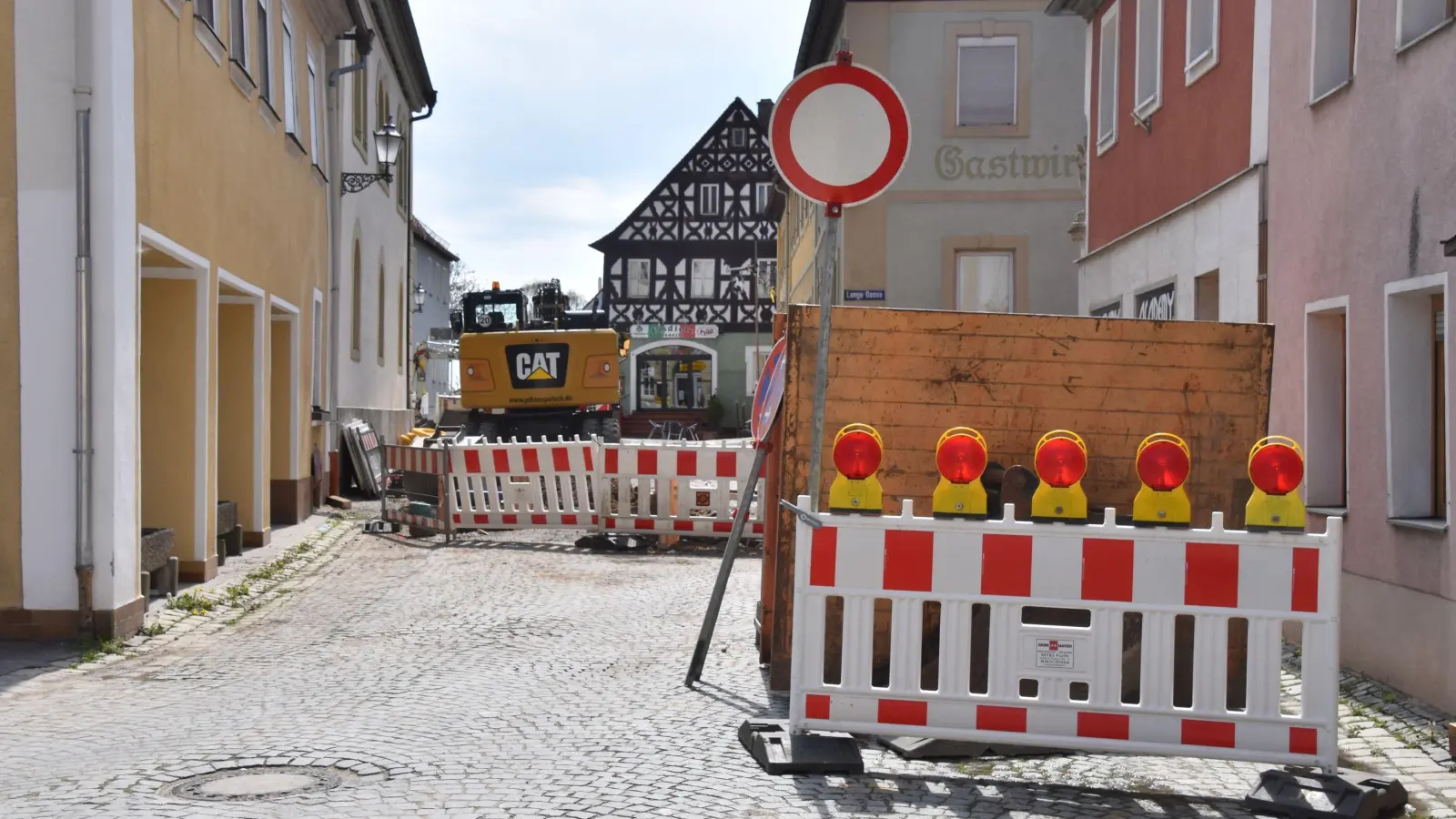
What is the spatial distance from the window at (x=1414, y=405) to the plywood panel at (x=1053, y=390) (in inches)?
61.7

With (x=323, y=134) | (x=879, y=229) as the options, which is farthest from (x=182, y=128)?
(x=879, y=229)

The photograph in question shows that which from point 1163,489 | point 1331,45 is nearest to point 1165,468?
point 1163,489

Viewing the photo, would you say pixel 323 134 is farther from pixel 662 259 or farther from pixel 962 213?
pixel 662 259

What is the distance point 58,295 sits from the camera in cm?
956

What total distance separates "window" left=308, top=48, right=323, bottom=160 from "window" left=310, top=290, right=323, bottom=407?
176cm

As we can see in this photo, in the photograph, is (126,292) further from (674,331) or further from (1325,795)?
(674,331)

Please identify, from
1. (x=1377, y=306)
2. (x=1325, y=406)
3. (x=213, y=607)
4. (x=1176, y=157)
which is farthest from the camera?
(x=1176, y=157)

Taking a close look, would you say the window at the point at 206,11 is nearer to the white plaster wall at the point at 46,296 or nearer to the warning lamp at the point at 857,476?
the white plaster wall at the point at 46,296

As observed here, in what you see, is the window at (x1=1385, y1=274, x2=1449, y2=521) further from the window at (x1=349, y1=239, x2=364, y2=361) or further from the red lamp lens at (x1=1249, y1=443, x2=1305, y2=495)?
the window at (x1=349, y1=239, x2=364, y2=361)

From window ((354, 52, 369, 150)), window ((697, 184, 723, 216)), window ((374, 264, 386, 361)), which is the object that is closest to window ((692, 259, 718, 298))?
window ((697, 184, 723, 216))

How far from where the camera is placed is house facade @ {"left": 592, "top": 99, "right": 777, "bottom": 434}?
63.6 meters

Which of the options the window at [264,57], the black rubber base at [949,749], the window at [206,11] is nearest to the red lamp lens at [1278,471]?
the black rubber base at [949,749]

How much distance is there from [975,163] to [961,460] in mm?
21890

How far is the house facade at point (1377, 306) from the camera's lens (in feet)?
26.5
